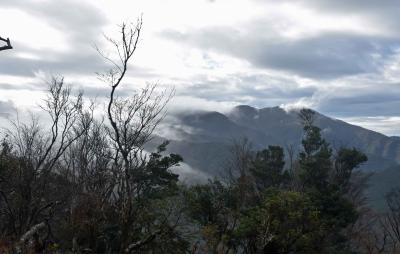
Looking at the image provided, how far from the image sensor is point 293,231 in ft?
83.7

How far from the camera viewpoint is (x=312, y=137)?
157 feet

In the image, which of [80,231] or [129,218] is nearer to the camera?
[129,218]

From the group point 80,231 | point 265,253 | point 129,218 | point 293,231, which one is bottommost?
point 265,253

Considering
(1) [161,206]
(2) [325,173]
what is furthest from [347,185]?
(1) [161,206]

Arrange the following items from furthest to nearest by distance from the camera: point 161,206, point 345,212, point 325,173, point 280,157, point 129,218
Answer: point 280,157 < point 325,173 < point 345,212 < point 161,206 < point 129,218

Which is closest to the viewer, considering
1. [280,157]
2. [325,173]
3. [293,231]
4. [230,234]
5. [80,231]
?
[80,231]

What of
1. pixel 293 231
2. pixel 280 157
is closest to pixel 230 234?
pixel 293 231

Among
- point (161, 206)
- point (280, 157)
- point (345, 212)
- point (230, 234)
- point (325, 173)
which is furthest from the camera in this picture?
point (280, 157)

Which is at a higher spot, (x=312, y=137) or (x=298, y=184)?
(x=312, y=137)

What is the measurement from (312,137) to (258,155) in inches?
251

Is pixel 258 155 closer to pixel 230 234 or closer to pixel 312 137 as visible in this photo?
pixel 312 137

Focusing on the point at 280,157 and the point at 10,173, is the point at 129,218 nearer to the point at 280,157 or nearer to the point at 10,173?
the point at 10,173

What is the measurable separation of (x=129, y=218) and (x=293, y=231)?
53.5ft

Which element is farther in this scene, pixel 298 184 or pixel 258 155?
pixel 258 155
